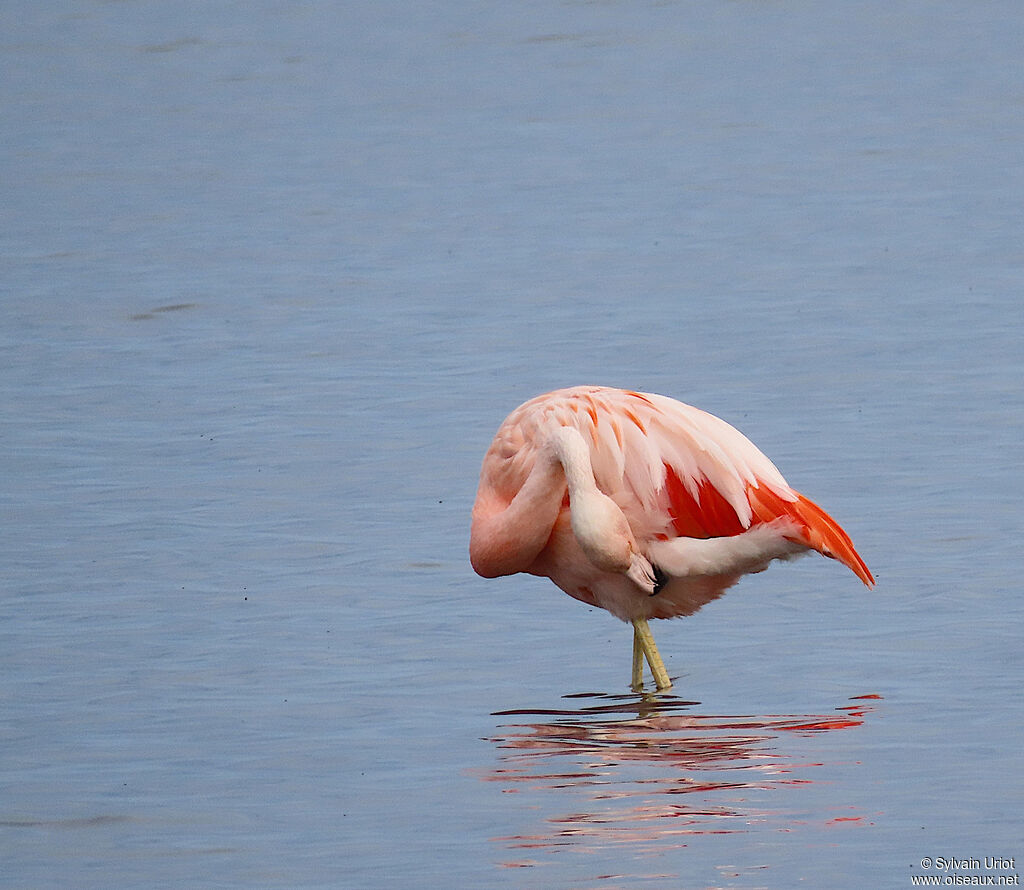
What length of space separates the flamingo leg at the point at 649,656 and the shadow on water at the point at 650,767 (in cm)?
8

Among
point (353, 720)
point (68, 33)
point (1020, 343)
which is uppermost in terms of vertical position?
point (353, 720)

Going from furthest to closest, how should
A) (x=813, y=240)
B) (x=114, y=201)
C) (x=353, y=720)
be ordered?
(x=114, y=201) < (x=813, y=240) < (x=353, y=720)

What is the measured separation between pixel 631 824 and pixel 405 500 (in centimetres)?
341

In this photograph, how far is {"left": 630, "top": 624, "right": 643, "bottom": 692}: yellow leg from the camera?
6.53 metres

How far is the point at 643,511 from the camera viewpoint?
6746 millimetres

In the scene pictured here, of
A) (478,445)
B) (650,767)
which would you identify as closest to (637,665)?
(650,767)

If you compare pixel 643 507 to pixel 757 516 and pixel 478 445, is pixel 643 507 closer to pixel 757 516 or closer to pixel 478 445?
pixel 757 516

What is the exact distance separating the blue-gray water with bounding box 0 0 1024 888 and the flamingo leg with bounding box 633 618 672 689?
87 mm

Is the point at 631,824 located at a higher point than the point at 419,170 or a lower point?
higher

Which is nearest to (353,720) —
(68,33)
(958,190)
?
(958,190)

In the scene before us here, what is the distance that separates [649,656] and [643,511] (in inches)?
18.5

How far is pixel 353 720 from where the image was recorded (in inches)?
243

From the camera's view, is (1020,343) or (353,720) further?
(1020,343)

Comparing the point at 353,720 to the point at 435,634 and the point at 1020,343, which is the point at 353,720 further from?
the point at 1020,343
